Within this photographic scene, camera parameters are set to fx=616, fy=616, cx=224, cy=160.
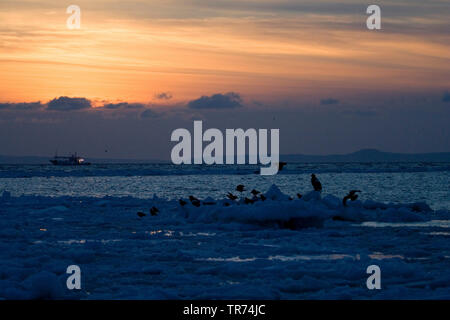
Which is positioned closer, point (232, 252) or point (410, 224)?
point (232, 252)

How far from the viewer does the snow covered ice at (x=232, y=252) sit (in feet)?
28.2

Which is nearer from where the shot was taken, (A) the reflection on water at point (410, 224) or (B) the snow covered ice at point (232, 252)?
(B) the snow covered ice at point (232, 252)

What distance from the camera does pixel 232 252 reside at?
1203 cm

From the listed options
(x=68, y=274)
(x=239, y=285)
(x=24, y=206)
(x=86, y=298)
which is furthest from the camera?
(x=24, y=206)

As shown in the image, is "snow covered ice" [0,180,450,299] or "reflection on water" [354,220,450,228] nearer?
"snow covered ice" [0,180,450,299]

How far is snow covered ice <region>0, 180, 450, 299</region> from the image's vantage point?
8.61 m

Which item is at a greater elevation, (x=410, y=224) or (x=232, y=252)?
(x=410, y=224)
